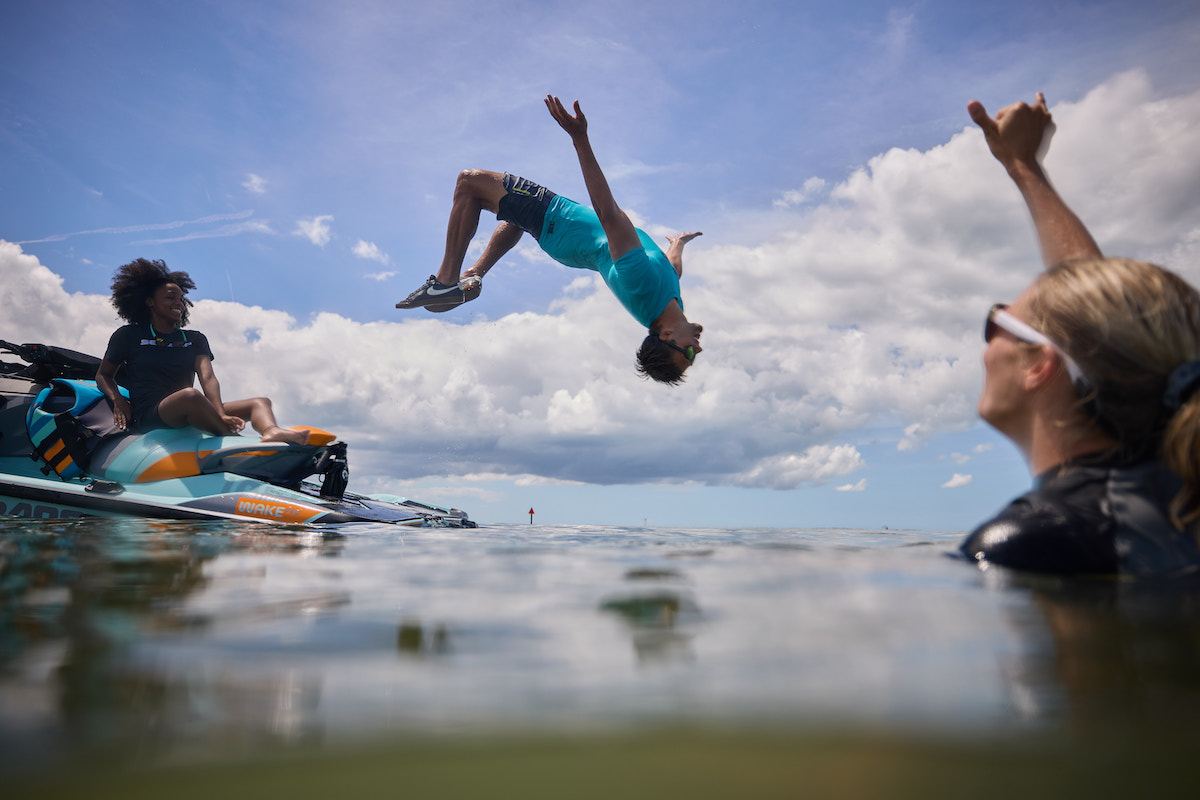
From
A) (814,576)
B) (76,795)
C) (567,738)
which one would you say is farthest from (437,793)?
(814,576)

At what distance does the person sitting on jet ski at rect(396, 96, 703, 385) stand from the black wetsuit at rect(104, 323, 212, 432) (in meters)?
3.22

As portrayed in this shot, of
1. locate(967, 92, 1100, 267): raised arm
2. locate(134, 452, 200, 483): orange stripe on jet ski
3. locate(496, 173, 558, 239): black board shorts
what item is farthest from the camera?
locate(134, 452, 200, 483): orange stripe on jet ski

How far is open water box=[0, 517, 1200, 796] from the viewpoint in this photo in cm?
75

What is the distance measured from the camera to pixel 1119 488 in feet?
5.64

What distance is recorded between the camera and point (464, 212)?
17.6 ft

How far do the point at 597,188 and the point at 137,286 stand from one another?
532cm

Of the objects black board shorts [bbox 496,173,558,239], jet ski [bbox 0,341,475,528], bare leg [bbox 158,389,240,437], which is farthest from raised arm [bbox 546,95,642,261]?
bare leg [bbox 158,389,240,437]

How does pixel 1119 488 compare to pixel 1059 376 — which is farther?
pixel 1059 376

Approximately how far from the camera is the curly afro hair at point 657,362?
18.5 ft

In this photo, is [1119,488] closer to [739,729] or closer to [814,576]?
[814,576]

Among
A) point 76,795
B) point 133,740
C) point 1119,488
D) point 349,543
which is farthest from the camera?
point 349,543

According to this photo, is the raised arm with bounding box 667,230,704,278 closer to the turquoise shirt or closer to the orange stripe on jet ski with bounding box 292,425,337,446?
the turquoise shirt

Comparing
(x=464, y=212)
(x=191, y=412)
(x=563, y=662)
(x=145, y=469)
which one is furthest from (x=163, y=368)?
(x=563, y=662)

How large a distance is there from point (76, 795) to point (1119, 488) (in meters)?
2.11
